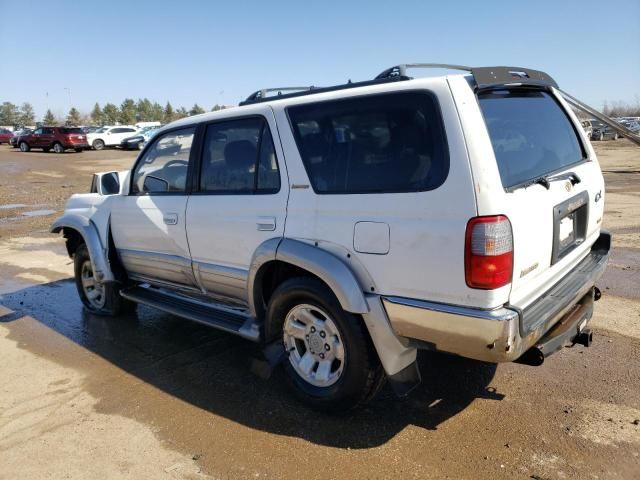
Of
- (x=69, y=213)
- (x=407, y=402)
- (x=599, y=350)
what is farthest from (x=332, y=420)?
(x=69, y=213)

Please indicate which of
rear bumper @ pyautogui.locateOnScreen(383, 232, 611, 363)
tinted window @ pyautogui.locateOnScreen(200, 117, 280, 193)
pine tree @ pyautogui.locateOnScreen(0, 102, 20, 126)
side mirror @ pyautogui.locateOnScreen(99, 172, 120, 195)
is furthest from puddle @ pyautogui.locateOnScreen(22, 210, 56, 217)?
pine tree @ pyautogui.locateOnScreen(0, 102, 20, 126)

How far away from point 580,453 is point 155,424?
2553 mm

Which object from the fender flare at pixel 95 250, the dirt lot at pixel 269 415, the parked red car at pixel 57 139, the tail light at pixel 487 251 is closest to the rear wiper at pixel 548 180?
the tail light at pixel 487 251

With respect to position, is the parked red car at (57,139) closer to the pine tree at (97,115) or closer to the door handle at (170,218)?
the door handle at (170,218)

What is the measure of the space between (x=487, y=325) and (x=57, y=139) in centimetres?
3915

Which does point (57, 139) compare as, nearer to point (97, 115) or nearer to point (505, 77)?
point (505, 77)

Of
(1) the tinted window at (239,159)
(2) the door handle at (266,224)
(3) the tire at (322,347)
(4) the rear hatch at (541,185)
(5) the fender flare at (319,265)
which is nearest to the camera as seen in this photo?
(4) the rear hatch at (541,185)

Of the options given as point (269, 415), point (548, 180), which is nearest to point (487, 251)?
point (548, 180)

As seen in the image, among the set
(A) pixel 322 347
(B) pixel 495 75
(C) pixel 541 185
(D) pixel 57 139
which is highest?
(D) pixel 57 139

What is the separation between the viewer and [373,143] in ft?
9.77

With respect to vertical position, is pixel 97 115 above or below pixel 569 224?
above

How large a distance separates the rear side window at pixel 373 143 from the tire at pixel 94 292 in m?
2.98

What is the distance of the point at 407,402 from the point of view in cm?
344

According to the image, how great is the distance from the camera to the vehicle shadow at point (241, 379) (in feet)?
10.6
